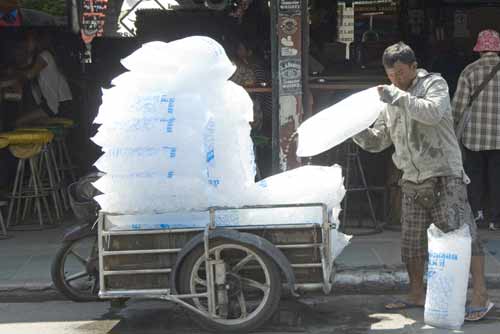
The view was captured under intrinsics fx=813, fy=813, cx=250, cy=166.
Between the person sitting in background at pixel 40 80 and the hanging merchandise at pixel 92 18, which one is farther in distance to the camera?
the person sitting in background at pixel 40 80

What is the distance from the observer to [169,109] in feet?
16.8

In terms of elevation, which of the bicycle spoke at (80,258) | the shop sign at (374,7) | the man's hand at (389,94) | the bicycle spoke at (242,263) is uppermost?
the shop sign at (374,7)

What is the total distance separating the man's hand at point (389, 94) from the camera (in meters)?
5.00

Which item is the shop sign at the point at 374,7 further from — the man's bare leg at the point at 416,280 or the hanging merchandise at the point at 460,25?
the man's bare leg at the point at 416,280

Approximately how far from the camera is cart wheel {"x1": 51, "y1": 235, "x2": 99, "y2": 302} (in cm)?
586

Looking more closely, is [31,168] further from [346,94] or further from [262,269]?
[262,269]

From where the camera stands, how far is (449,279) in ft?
16.9

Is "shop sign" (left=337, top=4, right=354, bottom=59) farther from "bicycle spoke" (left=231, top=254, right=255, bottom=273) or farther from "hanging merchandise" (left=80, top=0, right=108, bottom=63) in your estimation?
"bicycle spoke" (left=231, top=254, right=255, bottom=273)

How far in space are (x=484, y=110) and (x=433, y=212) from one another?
7.99 feet

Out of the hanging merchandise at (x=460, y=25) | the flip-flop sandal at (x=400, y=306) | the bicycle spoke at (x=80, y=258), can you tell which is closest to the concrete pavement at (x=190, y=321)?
the flip-flop sandal at (x=400, y=306)

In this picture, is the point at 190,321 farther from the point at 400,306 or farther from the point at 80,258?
the point at 400,306

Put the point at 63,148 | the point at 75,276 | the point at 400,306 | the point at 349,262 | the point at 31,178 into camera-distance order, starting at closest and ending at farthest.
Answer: the point at 400,306, the point at 75,276, the point at 349,262, the point at 31,178, the point at 63,148

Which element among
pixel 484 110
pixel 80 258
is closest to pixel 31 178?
pixel 80 258

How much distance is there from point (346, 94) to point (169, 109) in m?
3.52
